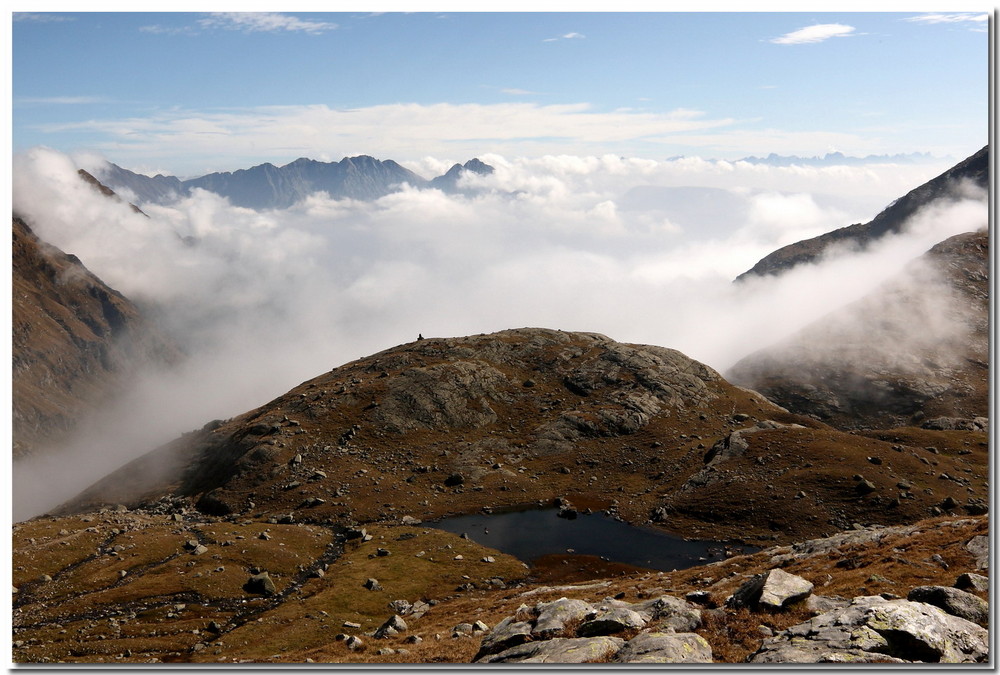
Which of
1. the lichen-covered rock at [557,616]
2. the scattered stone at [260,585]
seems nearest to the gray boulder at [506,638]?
the lichen-covered rock at [557,616]

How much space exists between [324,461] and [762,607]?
115607 mm

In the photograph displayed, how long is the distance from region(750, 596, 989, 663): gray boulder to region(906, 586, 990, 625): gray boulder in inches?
90.5

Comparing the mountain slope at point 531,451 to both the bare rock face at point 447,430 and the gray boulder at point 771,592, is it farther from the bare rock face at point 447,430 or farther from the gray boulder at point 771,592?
the gray boulder at point 771,592

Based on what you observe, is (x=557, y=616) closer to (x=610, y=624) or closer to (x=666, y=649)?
(x=610, y=624)

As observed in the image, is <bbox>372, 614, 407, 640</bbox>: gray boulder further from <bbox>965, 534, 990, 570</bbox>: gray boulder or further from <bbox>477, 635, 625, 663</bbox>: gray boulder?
<bbox>965, 534, 990, 570</bbox>: gray boulder

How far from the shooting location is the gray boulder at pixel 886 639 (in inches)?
1005

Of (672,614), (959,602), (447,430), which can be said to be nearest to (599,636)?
(672,614)

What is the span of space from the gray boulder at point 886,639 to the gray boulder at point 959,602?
2.30 meters

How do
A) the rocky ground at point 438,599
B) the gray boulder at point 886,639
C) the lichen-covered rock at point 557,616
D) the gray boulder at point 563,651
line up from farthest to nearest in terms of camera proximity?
the lichen-covered rock at point 557,616 < the gray boulder at point 563,651 < the rocky ground at point 438,599 < the gray boulder at point 886,639

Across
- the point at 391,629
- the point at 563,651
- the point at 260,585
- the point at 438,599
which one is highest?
the point at 563,651

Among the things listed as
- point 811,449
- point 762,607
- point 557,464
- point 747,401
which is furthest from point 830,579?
point 747,401

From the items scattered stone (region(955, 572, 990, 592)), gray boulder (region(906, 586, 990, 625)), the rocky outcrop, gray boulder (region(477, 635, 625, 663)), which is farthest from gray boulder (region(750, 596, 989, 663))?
Result: scattered stone (region(955, 572, 990, 592))

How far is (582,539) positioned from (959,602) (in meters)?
81.2

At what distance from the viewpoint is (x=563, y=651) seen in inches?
1195
